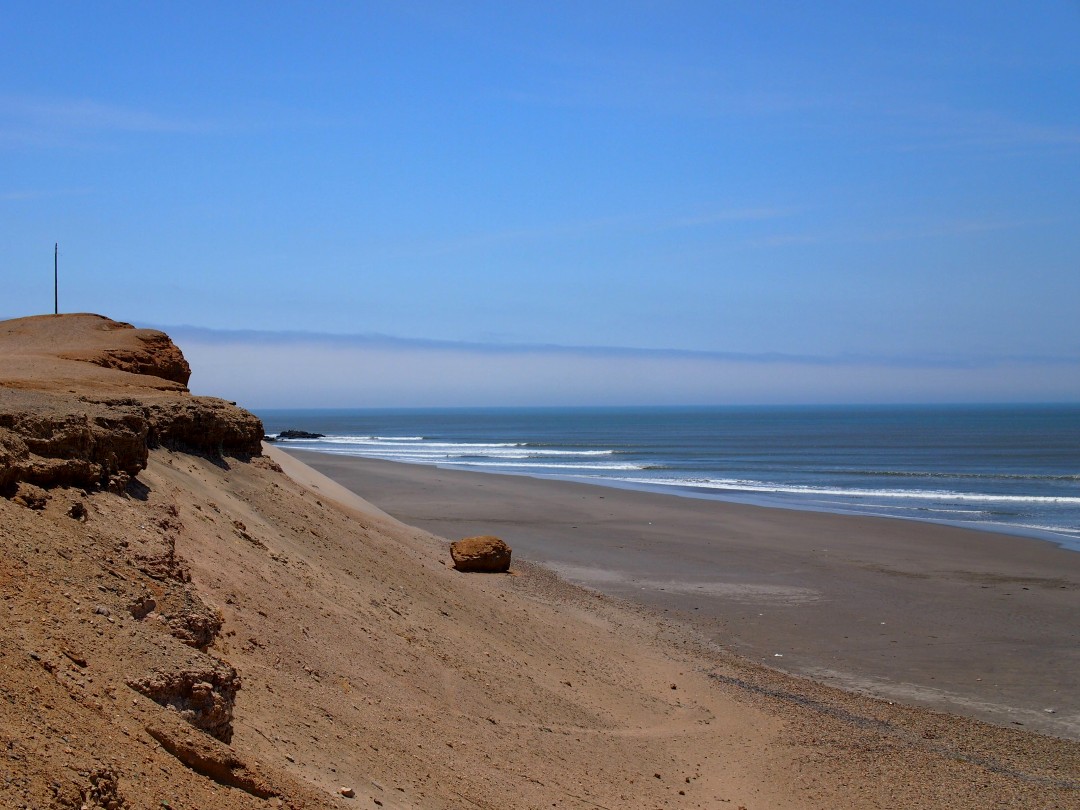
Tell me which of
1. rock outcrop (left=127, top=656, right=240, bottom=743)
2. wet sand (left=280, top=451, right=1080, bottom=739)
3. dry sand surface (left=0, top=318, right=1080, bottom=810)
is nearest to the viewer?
dry sand surface (left=0, top=318, right=1080, bottom=810)

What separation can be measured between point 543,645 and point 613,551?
10.7 m

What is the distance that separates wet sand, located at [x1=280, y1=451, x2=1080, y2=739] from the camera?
39.0 feet

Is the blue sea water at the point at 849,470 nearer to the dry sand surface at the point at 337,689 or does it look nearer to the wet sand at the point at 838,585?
the wet sand at the point at 838,585

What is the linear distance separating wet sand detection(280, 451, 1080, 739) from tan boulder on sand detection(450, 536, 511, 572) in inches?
88.2

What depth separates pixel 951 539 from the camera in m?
24.4

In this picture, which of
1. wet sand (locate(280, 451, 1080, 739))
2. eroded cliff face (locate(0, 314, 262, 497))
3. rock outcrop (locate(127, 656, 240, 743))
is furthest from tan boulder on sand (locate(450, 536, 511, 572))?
rock outcrop (locate(127, 656, 240, 743))

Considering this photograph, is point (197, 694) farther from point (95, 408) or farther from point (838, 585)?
point (838, 585)

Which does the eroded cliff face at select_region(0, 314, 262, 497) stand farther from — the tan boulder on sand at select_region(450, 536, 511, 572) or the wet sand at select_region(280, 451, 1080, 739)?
the wet sand at select_region(280, 451, 1080, 739)

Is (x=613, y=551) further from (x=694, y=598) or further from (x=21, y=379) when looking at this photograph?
(x=21, y=379)

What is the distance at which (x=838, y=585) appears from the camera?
706 inches

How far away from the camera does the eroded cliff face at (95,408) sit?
665cm

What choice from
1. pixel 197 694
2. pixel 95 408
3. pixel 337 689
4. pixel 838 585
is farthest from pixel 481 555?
pixel 197 694

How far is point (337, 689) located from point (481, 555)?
27.5ft

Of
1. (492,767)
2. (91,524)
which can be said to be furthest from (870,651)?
(91,524)
